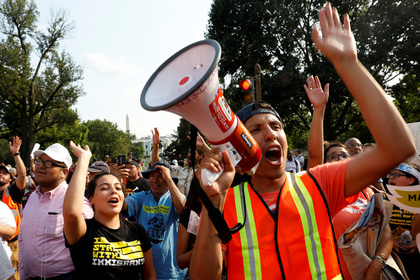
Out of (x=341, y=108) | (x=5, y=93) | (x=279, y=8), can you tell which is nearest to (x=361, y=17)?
(x=279, y=8)

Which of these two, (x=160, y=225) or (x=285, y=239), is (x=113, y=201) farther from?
(x=285, y=239)

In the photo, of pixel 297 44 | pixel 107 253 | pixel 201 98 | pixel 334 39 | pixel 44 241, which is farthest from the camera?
pixel 297 44

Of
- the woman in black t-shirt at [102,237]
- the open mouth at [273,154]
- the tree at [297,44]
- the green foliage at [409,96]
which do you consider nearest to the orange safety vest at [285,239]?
the open mouth at [273,154]

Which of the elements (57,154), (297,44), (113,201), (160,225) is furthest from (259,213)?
(297,44)

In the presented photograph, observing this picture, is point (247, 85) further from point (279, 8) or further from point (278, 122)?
point (279, 8)

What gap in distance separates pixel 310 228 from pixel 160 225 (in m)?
2.42

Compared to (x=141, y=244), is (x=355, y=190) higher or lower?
higher

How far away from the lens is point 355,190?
166 centimetres

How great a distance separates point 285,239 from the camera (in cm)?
163

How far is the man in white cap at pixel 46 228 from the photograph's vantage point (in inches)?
119

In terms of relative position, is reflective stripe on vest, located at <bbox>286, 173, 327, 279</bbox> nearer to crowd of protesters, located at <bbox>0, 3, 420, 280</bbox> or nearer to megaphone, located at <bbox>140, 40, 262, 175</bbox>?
crowd of protesters, located at <bbox>0, 3, 420, 280</bbox>

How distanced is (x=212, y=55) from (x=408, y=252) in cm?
302

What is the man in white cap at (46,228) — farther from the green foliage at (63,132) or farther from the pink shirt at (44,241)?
the green foliage at (63,132)

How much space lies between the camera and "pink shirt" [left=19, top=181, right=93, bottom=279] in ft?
9.92
